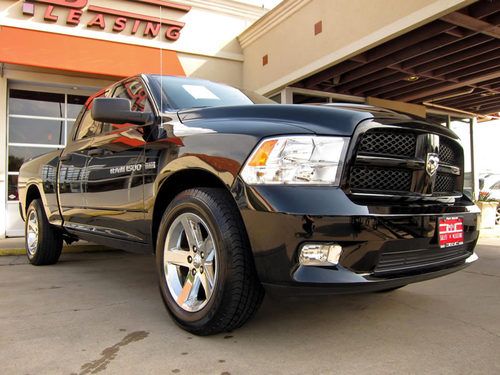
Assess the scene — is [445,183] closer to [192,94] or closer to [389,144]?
[389,144]

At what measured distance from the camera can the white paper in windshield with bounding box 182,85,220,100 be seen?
3.59 m

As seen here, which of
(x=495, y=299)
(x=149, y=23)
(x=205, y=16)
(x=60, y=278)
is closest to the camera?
(x=495, y=299)

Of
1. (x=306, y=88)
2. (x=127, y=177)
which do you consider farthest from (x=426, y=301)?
(x=306, y=88)

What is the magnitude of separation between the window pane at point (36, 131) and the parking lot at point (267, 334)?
5.78 metres

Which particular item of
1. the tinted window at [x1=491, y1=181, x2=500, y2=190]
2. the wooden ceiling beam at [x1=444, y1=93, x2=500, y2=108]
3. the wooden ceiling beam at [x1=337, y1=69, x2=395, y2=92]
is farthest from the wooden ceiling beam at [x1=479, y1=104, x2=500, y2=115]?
the wooden ceiling beam at [x1=337, y1=69, x2=395, y2=92]

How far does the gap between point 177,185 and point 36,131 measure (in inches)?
297

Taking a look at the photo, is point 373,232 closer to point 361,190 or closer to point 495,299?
point 361,190

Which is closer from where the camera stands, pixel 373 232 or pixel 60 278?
pixel 373 232

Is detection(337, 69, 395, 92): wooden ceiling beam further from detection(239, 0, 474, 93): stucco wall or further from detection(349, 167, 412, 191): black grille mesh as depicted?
detection(349, 167, 412, 191): black grille mesh

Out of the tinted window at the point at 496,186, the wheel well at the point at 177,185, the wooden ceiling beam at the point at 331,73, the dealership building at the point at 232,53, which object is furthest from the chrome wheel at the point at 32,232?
the tinted window at the point at 496,186

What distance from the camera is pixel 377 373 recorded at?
7.13ft

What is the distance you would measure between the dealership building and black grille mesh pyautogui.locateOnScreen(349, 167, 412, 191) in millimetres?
4693

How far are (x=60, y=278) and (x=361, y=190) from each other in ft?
11.7

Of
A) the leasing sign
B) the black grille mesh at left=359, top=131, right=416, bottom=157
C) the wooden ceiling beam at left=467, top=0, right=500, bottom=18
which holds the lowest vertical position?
the black grille mesh at left=359, top=131, right=416, bottom=157
